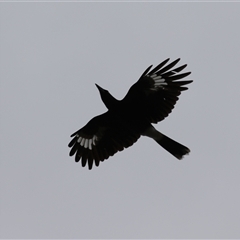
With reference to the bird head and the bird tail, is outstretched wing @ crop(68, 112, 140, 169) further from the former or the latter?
the bird tail

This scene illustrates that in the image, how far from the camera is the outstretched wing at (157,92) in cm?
1217

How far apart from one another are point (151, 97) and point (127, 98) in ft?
1.37

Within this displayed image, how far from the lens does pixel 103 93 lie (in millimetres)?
12289

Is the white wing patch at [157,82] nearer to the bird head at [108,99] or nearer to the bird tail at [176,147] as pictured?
the bird head at [108,99]

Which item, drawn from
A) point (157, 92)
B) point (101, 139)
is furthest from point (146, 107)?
point (101, 139)

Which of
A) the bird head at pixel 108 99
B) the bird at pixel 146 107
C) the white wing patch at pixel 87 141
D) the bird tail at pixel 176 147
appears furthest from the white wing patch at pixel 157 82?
the white wing patch at pixel 87 141

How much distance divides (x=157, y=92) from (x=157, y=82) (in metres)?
0.17

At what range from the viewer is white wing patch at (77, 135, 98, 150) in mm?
12836

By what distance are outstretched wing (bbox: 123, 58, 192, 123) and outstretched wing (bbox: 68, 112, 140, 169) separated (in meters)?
0.44

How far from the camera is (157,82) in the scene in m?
12.3

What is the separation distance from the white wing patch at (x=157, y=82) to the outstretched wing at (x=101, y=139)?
2.71ft

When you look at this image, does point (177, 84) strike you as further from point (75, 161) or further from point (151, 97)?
point (75, 161)

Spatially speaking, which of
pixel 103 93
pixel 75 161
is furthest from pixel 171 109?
pixel 75 161

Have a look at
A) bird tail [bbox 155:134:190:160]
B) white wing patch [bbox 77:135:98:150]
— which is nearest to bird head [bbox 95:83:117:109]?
white wing patch [bbox 77:135:98:150]
